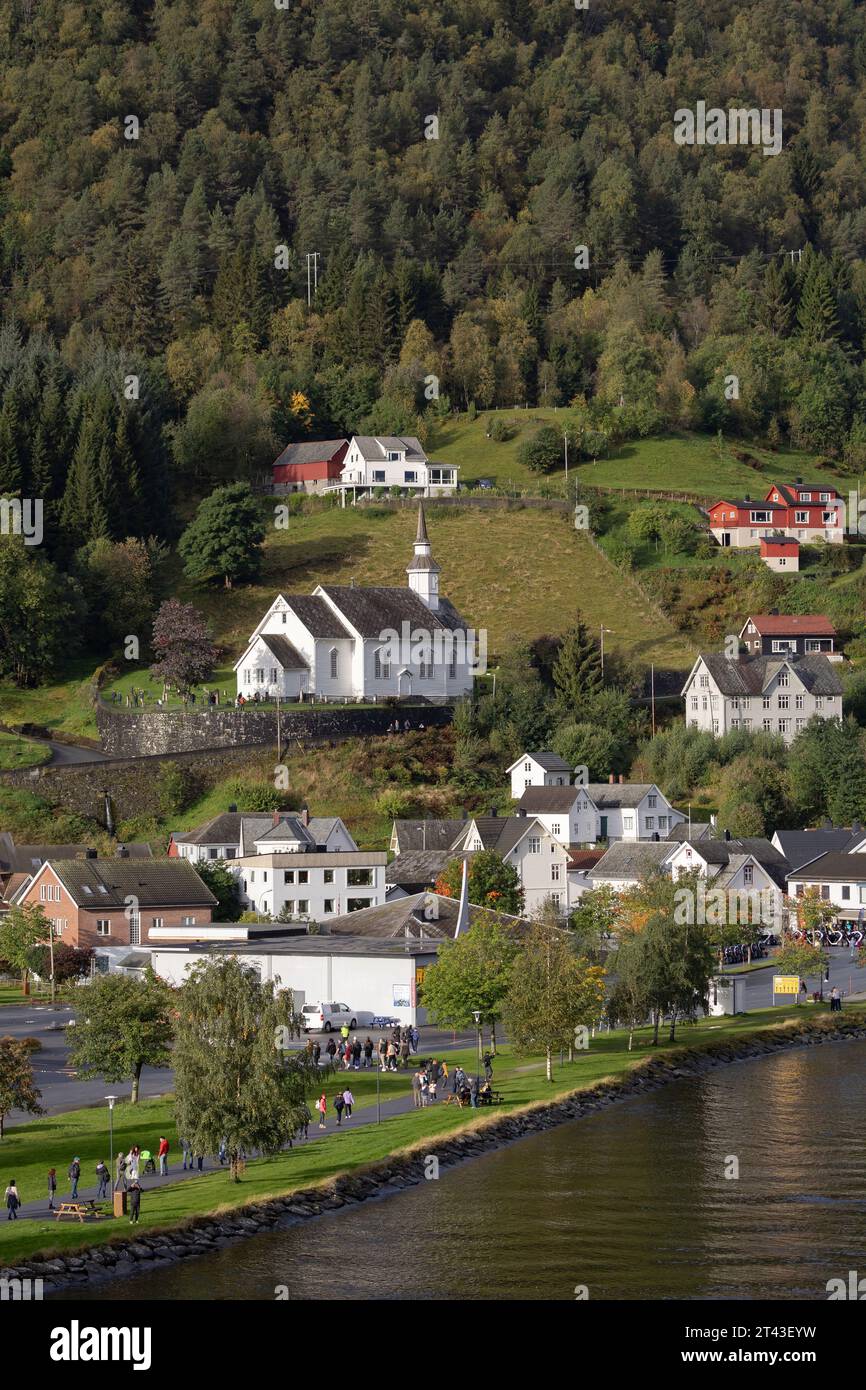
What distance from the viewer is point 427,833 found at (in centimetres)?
8562

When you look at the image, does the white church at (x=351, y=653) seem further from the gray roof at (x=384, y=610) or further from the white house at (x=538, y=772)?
the white house at (x=538, y=772)

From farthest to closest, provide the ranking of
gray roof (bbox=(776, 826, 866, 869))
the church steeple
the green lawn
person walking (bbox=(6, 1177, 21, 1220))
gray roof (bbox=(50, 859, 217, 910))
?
1. the church steeple
2. the green lawn
3. gray roof (bbox=(776, 826, 866, 869))
4. gray roof (bbox=(50, 859, 217, 910))
5. person walking (bbox=(6, 1177, 21, 1220))

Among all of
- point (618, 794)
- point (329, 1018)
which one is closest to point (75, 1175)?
point (329, 1018)

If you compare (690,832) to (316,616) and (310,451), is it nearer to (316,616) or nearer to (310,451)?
(316,616)

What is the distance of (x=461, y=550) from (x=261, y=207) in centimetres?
6999

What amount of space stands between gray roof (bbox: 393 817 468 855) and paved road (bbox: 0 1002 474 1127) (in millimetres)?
22015

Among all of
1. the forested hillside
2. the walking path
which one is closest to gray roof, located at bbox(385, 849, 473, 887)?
the walking path

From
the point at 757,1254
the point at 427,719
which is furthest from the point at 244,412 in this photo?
the point at 757,1254

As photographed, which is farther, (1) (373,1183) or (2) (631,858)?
(2) (631,858)

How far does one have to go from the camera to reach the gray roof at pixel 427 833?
8531 centimetres

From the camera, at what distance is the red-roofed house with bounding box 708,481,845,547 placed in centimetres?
12275

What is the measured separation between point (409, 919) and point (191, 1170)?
979 inches

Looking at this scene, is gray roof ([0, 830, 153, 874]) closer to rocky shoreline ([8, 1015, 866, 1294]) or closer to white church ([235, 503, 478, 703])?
white church ([235, 503, 478, 703])

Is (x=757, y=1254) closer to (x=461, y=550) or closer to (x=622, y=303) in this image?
(x=461, y=550)
